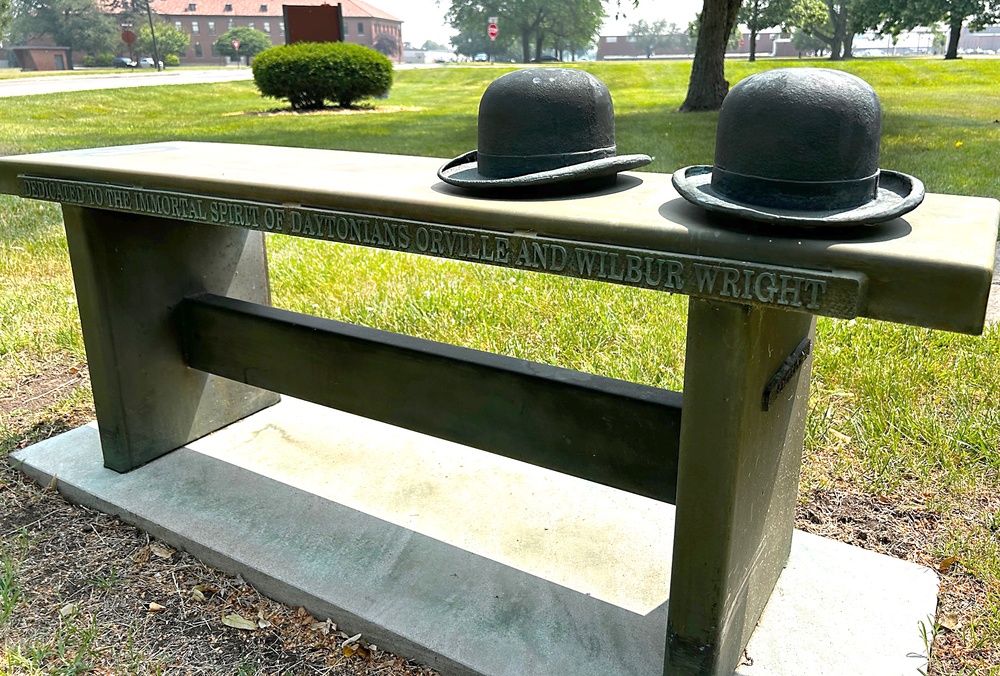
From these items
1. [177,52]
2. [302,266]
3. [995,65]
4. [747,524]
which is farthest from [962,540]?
[177,52]

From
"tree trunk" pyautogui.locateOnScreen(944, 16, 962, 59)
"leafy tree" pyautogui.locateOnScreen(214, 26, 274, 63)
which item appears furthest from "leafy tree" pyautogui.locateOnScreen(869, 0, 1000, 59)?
"leafy tree" pyautogui.locateOnScreen(214, 26, 274, 63)

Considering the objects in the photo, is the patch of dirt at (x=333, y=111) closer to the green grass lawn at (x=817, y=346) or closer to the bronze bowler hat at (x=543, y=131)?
the green grass lawn at (x=817, y=346)

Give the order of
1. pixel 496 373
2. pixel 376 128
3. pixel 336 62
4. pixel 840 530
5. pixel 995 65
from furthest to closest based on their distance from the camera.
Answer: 1. pixel 995 65
2. pixel 336 62
3. pixel 376 128
4. pixel 840 530
5. pixel 496 373

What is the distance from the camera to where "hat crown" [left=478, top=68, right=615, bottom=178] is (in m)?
1.90

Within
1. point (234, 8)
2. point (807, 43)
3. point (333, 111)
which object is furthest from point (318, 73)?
point (234, 8)

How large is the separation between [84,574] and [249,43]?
3422 inches

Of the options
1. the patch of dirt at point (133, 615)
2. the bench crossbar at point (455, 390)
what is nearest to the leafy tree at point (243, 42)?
the bench crossbar at point (455, 390)

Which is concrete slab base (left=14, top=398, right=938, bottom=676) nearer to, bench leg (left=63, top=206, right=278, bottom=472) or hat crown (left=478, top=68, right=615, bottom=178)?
bench leg (left=63, top=206, right=278, bottom=472)

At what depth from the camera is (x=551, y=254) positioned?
1687mm

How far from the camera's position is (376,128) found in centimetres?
1355

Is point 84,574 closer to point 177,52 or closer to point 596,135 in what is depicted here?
point 596,135

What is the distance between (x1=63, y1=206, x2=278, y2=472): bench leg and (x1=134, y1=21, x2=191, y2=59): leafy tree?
77.6 meters

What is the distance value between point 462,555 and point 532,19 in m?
71.2

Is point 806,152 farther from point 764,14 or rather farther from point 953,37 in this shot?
point 764,14
